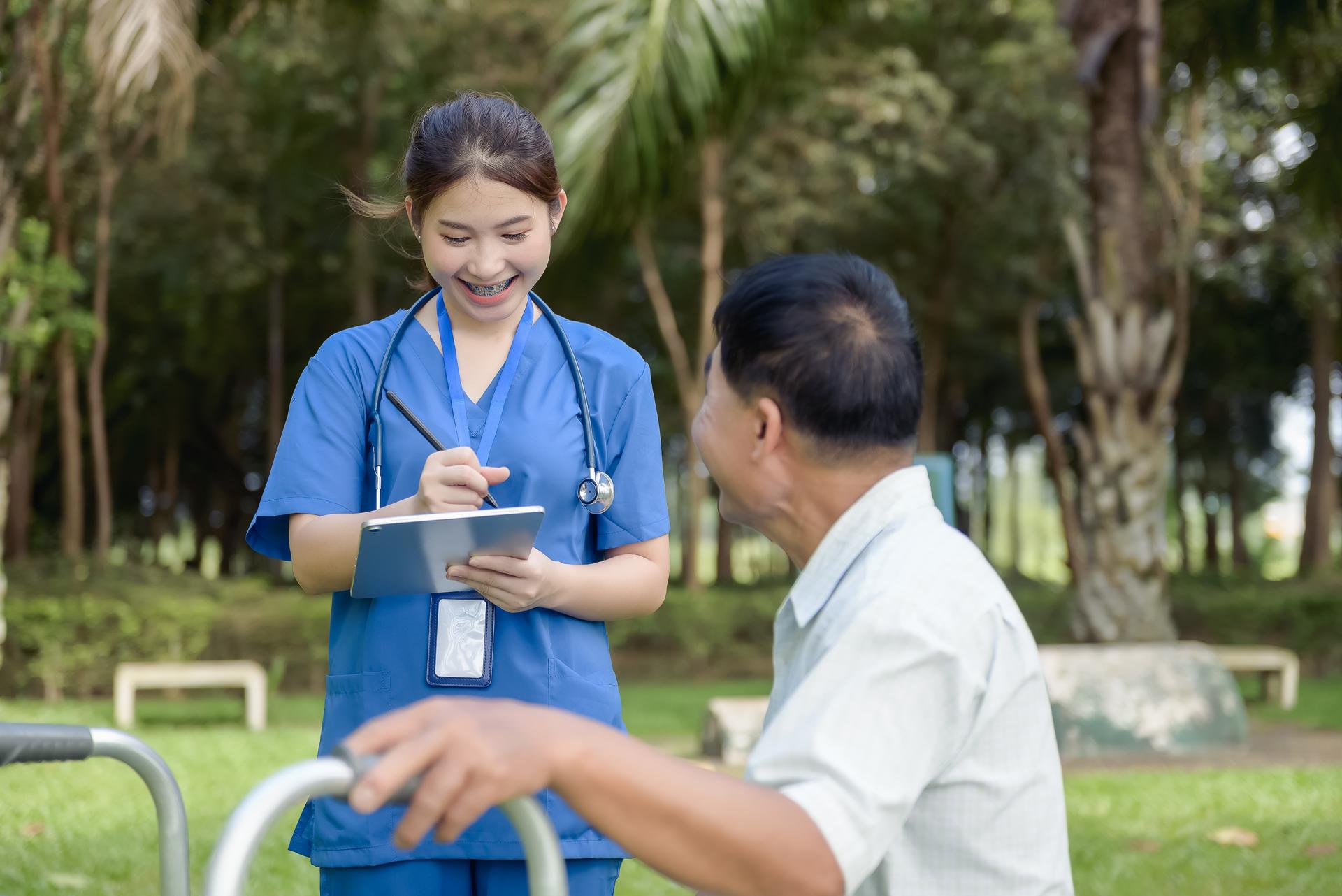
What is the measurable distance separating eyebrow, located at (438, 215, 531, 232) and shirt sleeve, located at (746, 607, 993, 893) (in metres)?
0.99

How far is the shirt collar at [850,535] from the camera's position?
1.46 meters

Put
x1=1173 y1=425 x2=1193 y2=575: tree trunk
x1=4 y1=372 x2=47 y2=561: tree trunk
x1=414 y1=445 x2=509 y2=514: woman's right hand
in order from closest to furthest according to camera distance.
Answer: x1=414 y1=445 x2=509 y2=514: woman's right hand → x1=4 y1=372 x2=47 y2=561: tree trunk → x1=1173 y1=425 x2=1193 y2=575: tree trunk

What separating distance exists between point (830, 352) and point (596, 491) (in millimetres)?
706

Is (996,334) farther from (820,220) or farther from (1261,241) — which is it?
(820,220)

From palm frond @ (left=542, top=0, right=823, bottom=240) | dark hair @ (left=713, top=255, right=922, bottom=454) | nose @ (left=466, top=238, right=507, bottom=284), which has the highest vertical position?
palm frond @ (left=542, top=0, right=823, bottom=240)

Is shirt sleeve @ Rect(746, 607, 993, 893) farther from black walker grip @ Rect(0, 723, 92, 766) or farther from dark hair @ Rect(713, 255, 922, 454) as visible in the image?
black walker grip @ Rect(0, 723, 92, 766)

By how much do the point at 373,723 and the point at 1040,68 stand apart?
54.9 ft

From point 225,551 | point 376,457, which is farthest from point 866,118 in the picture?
point 225,551

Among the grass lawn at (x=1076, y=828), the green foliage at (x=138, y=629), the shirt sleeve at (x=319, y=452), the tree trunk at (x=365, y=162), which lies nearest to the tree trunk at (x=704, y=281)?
the tree trunk at (x=365, y=162)

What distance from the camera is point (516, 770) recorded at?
109 centimetres

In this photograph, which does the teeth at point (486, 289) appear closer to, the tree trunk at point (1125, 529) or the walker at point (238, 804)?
the walker at point (238, 804)

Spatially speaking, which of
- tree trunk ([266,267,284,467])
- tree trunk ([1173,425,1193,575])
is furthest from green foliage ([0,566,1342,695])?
tree trunk ([1173,425,1193,575])

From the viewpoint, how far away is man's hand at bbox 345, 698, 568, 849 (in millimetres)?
1049

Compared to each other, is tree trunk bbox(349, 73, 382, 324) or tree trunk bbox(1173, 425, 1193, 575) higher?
tree trunk bbox(349, 73, 382, 324)
